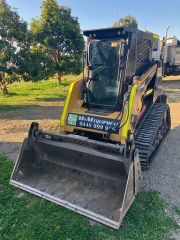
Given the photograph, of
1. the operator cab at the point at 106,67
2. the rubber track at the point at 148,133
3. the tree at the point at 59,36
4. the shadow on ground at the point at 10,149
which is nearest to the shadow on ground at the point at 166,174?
Answer: the rubber track at the point at 148,133

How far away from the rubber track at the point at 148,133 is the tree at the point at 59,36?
912 centimetres

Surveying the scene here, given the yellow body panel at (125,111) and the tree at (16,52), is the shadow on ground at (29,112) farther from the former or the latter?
the yellow body panel at (125,111)

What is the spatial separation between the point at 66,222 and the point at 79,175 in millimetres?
827

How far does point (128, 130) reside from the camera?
4059mm

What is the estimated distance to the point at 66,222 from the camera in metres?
3.30

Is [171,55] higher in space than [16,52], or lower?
higher

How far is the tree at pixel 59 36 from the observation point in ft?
46.0

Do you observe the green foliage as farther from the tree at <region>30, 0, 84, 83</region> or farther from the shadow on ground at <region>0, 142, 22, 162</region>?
the shadow on ground at <region>0, 142, 22, 162</region>

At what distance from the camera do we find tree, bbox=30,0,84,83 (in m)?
14.0

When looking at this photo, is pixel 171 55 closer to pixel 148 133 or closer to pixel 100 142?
pixel 148 133

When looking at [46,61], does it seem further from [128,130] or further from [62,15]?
[128,130]

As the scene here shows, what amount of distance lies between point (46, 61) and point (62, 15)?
11.8 feet

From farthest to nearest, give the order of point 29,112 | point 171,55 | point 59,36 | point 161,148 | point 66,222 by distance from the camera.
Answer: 1. point 171,55
2. point 59,36
3. point 29,112
4. point 161,148
5. point 66,222

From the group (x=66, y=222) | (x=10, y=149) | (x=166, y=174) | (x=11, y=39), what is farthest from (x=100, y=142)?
(x=11, y=39)
